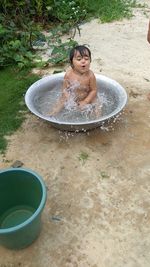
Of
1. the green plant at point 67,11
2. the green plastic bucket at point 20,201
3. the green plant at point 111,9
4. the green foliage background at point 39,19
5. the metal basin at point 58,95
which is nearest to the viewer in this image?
the green plastic bucket at point 20,201

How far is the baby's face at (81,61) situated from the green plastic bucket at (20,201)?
128 centimetres

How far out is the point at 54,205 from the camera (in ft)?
9.36

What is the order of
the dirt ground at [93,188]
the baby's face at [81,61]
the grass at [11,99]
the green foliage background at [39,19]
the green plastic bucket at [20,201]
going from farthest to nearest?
the green foliage background at [39,19], the grass at [11,99], the baby's face at [81,61], the dirt ground at [93,188], the green plastic bucket at [20,201]

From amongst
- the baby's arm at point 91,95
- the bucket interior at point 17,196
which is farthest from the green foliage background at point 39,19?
the bucket interior at point 17,196

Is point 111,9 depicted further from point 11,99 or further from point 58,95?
point 11,99

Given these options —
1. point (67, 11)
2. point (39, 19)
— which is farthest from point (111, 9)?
point (39, 19)

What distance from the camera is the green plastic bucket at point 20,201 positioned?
2408mm

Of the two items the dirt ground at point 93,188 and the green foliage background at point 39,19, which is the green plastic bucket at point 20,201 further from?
the green foliage background at point 39,19

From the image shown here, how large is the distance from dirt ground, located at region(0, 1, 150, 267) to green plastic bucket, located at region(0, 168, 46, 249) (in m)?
0.15

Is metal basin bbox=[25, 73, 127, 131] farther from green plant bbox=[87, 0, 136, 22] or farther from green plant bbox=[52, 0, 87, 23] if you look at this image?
green plant bbox=[87, 0, 136, 22]

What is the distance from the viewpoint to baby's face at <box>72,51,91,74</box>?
3.35 meters

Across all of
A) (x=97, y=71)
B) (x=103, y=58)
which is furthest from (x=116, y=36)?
(x=97, y=71)

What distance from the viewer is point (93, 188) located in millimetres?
2980

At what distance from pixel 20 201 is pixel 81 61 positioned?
142 centimetres
